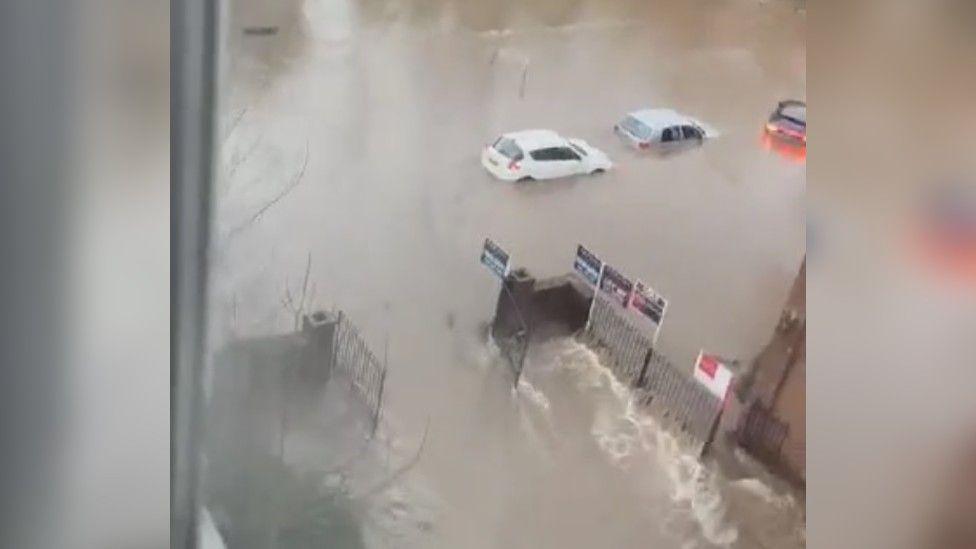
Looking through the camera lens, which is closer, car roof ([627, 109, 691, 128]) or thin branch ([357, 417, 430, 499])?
car roof ([627, 109, 691, 128])

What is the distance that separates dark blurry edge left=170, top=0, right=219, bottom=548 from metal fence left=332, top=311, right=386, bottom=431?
12cm

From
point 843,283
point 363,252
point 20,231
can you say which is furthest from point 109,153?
point 843,283

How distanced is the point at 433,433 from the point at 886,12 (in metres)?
0.58

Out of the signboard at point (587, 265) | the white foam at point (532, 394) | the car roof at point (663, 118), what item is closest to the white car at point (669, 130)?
the car roof at point (663, 118)

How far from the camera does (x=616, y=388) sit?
74cm

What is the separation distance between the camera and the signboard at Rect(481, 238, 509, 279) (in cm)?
80

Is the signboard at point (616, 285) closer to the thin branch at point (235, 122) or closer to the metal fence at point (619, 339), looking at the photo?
Answer: the metal fence at point (619, 339)

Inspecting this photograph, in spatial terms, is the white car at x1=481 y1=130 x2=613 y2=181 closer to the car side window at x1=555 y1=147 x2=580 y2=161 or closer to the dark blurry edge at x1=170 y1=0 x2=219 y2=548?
the car side window at x1=555 y1=147 x2=580 y2=161

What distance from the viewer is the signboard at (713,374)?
62 cm

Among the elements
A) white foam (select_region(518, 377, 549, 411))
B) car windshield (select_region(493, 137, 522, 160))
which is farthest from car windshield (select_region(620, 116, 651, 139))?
white foam (select_region(518, 377, 549, 411))

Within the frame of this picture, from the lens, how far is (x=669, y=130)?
25.0 inches

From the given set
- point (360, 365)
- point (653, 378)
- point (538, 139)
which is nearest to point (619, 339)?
point (653, 378)

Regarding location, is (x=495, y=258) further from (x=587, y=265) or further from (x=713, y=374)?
(x=713, y=374)

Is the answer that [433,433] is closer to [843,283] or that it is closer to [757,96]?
[757,96]
